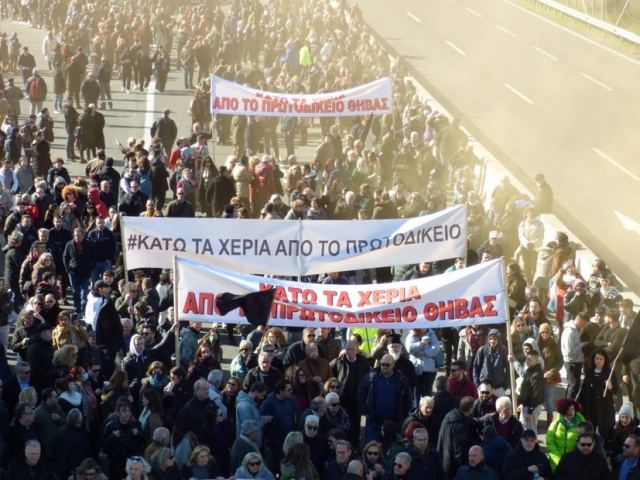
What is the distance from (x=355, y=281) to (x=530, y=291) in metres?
3.35

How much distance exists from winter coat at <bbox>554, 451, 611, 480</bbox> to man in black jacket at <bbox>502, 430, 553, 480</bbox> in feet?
0.70

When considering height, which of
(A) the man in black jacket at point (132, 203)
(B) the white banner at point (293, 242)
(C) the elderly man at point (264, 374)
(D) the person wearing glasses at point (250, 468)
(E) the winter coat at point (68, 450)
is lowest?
(E) the winter coat at point (68, 450)

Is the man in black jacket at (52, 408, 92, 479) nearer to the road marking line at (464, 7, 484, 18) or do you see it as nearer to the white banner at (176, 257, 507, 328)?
the white banner at (176, 257, 507, 328)

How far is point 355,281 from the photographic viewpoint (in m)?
20.8

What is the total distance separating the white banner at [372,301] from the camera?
49.8 feet

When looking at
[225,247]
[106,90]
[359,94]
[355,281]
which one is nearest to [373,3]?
[106,90]

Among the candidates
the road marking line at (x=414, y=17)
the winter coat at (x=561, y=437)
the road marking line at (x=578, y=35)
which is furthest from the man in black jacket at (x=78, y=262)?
the road marking line at (x=414, y=17)

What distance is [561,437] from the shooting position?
1438cm

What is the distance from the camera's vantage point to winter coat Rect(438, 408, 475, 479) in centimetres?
1402

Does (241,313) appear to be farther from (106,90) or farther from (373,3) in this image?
(373,3)

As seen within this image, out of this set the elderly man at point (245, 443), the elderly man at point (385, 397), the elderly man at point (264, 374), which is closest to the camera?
the elderly man at point (245, 443)

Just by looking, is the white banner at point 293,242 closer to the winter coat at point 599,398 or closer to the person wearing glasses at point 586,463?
the winter coat at point 599,398

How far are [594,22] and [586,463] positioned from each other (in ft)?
127

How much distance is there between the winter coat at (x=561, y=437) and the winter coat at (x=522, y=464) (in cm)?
78
